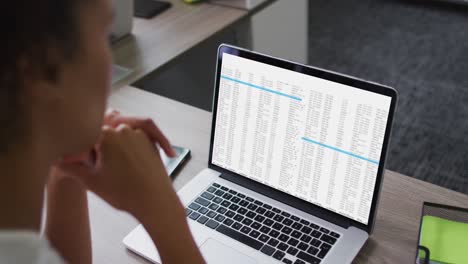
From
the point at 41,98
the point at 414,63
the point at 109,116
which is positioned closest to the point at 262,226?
the point at 109,116

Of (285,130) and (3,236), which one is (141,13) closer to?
(285,130)

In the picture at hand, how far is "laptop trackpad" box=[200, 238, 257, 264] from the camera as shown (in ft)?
2.87

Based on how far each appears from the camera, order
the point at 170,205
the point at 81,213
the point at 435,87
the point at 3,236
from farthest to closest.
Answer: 1. the point at 435,87
2. the point at 81,213
3. the point at 170,205
4. the point at 3,236

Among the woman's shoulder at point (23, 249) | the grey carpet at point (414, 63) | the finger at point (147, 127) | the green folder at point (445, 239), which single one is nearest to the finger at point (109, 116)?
the finger at point (147, 127)

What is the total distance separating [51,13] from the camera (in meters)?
0.44

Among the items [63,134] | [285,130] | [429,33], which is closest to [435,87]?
[429,33]

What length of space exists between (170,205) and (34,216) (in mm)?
228

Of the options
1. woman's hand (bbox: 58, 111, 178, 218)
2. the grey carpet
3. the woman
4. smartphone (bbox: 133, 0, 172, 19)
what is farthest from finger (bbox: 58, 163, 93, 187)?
the grey carpet

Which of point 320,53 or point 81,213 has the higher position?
point 81,213

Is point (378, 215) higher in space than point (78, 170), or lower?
lower

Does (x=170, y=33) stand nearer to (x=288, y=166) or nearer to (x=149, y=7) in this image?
(x=149, y=7)

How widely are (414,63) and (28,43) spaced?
Answer: 9.11 feet

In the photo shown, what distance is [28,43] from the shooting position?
444 mm

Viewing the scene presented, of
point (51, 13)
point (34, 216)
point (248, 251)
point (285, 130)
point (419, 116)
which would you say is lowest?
point (419, 116)
